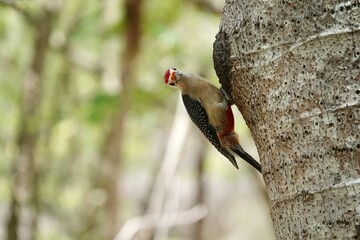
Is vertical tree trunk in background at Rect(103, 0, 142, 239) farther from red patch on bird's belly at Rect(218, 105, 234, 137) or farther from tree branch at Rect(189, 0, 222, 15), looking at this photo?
red patch on bird's belly at Rect(218, 105, 234, 137)

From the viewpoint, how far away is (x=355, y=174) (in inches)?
55.9

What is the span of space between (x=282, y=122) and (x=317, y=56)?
6.8 inches

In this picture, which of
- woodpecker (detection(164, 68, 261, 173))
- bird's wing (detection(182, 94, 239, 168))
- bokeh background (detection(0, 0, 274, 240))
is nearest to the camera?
woodpecker (detection(164, 68, 261, 173))

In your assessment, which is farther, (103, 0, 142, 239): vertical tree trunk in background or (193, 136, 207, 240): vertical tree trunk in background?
(193, 136, 207, 240): vertical tree trunk in background

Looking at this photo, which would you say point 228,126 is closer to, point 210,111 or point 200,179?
point 210,111

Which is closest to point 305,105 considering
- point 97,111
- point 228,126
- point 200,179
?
point 228,126

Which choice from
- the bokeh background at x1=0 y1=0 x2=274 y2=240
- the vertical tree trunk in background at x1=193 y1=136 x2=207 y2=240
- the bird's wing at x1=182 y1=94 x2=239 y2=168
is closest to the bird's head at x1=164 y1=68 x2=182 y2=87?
the bird's wing at x1=182 y1=94 x2=239 y2=168

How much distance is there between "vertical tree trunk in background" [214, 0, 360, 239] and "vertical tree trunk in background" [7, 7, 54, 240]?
13.7 feet

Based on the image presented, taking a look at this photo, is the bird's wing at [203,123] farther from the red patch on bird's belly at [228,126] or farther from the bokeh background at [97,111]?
the bokeh background at [97,111]

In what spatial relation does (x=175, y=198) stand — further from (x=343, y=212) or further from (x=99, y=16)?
(x=343, y=212)

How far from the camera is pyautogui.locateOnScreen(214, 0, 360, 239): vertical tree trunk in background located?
1.44 m

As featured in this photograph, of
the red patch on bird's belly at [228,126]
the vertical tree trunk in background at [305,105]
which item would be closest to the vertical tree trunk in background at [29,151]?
the red patch on bird's belly at [228,126]

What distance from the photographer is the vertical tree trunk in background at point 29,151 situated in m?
5.66

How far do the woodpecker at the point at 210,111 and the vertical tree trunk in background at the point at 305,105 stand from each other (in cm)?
106
